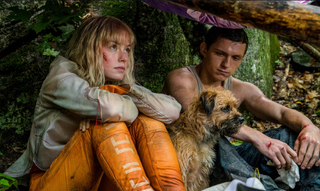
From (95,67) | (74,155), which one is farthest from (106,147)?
(95,67)

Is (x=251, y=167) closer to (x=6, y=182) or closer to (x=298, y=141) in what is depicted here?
(x=298, y=141)

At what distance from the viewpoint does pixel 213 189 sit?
2.21 m

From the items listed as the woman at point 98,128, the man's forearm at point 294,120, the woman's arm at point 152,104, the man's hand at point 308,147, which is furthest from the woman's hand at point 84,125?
the man's forearm at point 294,120

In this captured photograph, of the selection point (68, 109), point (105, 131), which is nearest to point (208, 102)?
point (105, 131)

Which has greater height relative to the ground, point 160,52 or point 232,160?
point 160,52

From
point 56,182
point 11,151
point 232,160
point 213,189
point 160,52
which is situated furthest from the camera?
point 160,52

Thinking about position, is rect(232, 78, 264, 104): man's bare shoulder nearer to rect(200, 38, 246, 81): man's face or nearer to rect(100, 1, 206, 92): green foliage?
rect(200, 38, 246, 81): man's face

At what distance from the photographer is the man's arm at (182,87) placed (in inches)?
139

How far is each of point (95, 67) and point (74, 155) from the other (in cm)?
104

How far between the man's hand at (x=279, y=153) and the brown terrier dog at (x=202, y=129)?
1.32 ft

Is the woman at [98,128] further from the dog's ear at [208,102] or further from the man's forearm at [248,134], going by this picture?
the man's forearm at [248,134]

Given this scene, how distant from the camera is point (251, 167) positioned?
9.34 ft

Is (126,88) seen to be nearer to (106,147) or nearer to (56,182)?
(106,147)

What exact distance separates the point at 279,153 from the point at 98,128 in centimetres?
207
